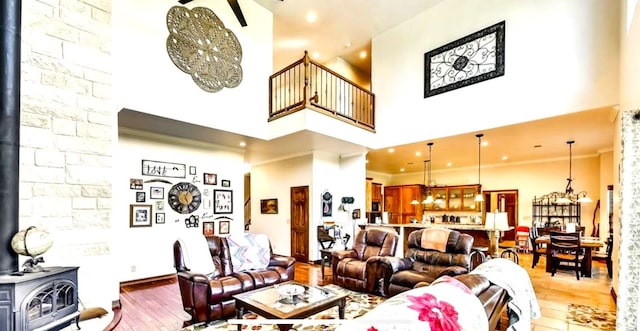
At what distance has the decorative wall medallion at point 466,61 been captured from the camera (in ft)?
17.7

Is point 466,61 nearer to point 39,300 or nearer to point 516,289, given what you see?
point 516,289

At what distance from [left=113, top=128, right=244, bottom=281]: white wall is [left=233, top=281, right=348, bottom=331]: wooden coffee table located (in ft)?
7.40

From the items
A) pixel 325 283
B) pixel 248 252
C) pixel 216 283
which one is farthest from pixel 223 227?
pixel 216 283

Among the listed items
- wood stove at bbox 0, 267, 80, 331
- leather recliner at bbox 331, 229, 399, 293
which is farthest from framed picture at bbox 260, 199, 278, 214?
wood stove at bbox 0, 267, 80, 331

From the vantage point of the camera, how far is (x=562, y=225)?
8.45 m

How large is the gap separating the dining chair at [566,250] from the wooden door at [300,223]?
506 cm

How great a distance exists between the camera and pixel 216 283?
3510 millimetres

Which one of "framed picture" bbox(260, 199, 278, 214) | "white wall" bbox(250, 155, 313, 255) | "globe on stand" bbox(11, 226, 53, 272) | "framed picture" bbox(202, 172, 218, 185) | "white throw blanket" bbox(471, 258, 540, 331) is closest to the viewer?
"white throw blanket" bbox(471, 258, 540, 331)

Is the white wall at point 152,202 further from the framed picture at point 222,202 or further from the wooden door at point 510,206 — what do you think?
the wooden door at point 510,206

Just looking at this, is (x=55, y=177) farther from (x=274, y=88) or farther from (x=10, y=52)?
(x=274, y=88)

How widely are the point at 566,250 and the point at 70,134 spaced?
801cm

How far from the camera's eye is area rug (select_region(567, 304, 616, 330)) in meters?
3.49

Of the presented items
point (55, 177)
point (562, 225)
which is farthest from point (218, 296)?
point (562, 225)

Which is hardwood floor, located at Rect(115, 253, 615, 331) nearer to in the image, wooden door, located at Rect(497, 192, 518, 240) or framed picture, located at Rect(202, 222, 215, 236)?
framed picture, located at Rect(202, 222, 215, 236)
